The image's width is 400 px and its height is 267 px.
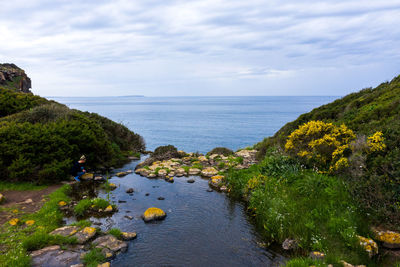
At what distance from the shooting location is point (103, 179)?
812 inches

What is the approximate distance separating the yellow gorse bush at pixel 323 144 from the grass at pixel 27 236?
14239 mm

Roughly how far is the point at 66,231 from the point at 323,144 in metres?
15.1

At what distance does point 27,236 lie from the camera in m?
10.7

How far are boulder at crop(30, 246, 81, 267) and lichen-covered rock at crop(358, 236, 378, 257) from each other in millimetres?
10693

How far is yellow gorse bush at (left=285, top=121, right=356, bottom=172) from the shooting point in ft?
47.6

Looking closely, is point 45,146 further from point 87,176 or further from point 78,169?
point 87,176

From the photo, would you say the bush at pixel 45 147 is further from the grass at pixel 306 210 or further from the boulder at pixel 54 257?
the grass at pixel 306 210

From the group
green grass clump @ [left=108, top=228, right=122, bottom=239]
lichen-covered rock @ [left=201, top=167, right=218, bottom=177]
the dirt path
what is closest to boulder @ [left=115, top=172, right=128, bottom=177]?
the dirt path

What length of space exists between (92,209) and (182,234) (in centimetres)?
591

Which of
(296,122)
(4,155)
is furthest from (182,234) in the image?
(296,122)

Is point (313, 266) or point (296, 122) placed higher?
point (296, 122)

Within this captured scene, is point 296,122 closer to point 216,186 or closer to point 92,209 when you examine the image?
point 216,186

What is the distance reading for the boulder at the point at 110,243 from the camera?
1027 centimetres

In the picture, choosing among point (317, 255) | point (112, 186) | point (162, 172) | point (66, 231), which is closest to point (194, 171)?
point (162, 172)
